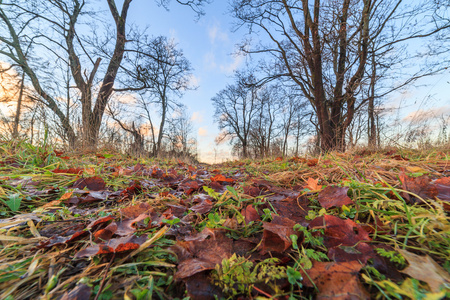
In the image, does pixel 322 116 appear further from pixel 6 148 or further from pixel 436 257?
pixel 6 148

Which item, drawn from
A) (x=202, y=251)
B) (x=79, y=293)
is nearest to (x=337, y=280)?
(x=202, y=251)

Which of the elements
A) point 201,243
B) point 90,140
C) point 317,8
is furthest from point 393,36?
point 90,140

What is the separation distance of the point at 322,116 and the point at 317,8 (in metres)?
4.01

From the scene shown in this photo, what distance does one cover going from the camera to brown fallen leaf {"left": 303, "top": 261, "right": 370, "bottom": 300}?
0.41m

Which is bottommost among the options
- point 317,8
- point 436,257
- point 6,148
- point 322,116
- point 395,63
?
point 436,257

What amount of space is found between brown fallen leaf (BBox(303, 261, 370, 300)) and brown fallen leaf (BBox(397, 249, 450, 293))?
12 centimetres

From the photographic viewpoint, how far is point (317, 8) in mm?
6496

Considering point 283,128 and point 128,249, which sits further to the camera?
point 283,128

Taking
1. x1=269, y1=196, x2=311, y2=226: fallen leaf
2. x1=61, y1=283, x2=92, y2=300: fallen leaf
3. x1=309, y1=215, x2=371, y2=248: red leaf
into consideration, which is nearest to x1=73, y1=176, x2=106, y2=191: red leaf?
x1=61, y1=283, x2=92, y2=300: fallen leaf

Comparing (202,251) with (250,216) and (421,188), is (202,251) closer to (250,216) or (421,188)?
(250,216)

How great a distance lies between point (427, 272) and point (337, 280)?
216mm

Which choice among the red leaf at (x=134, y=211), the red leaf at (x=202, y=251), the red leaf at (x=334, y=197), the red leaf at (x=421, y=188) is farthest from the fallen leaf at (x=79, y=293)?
the red leaf at (x=421, y=188)

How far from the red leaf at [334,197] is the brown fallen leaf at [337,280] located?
388 mm

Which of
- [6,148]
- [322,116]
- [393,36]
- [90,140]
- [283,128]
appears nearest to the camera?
[6,148]
